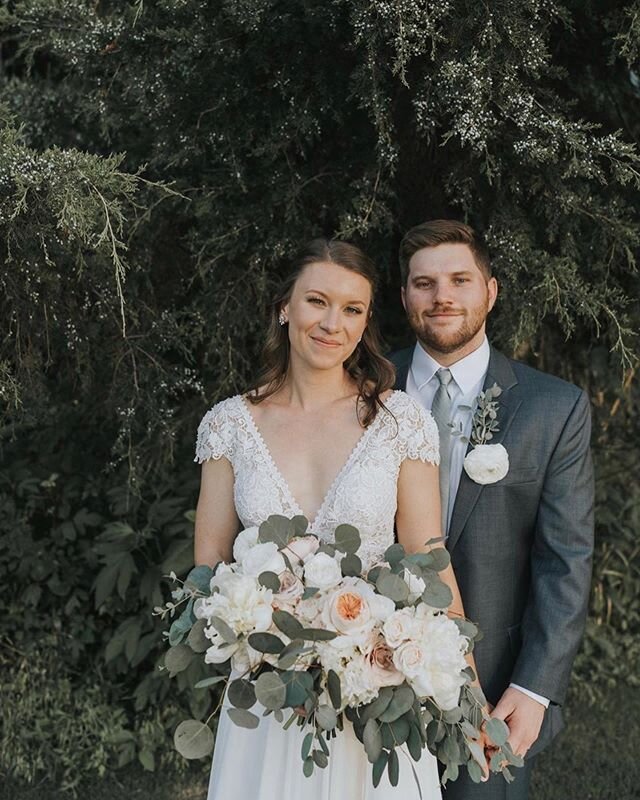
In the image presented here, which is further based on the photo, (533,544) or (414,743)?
(533,544)

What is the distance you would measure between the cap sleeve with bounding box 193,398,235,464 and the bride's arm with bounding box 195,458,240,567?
2 cm

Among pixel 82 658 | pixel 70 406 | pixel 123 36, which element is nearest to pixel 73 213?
pixel 123 36

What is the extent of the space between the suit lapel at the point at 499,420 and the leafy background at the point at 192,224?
0.73m

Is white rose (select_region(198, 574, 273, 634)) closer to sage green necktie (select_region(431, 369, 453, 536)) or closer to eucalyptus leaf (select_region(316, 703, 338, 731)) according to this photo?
eucalyptus leaf (select_region(316, 703, 338, 731))

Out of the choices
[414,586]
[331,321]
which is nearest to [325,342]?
[331,321]

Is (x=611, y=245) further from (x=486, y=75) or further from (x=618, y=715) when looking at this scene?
(x=618, y=715)

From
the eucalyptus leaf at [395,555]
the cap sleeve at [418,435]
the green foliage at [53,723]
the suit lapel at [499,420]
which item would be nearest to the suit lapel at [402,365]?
the suit lapel at [499,420]

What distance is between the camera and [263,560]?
2264 mm

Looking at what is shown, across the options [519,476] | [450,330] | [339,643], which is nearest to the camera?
[339,643]

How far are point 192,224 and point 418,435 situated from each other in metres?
2.03

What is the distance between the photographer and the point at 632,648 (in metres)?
5.44

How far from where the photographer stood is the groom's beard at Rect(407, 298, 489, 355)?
295 centimetres

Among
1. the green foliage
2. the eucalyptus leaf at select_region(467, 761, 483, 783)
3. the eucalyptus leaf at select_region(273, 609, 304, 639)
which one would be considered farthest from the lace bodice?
the green foliage

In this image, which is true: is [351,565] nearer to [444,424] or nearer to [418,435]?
[418,435]
